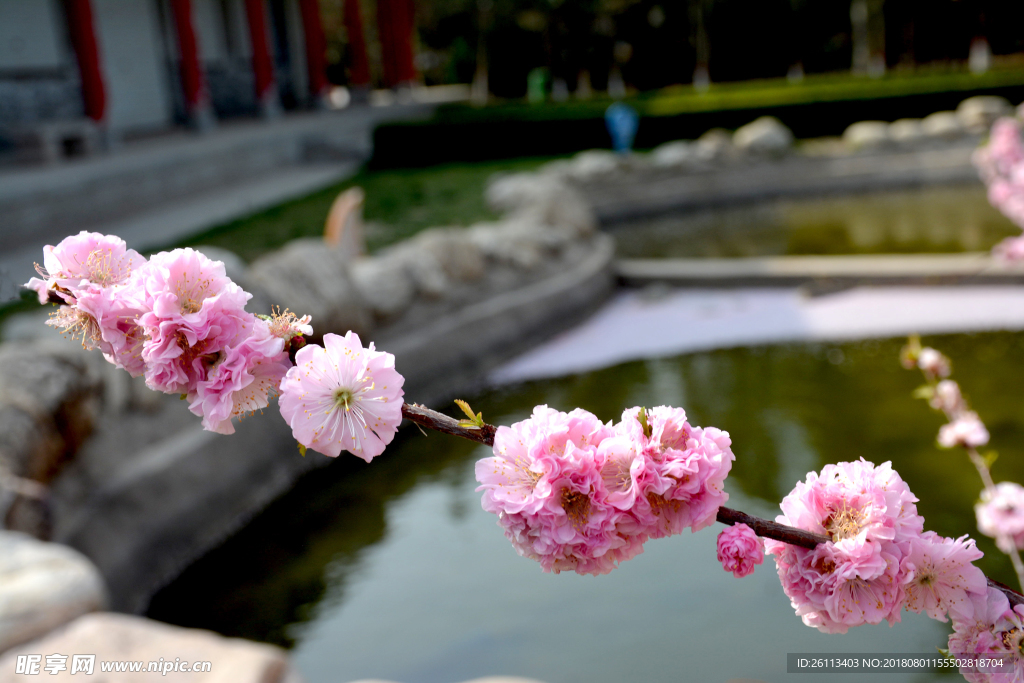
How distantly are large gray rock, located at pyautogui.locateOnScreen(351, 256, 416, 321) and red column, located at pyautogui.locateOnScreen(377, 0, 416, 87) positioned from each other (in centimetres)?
1663

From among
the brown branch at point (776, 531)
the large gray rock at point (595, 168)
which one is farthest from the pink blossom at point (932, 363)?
the large gray rock at point (595, 168)

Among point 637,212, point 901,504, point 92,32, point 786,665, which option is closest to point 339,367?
point 901,504

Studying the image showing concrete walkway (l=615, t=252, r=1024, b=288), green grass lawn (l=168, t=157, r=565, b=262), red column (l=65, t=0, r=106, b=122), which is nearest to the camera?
concrete walkway (l=615, t=252, r=1024, b=288)

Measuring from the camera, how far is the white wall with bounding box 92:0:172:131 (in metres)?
14.1

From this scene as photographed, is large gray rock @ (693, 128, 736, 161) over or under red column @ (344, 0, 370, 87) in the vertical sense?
under

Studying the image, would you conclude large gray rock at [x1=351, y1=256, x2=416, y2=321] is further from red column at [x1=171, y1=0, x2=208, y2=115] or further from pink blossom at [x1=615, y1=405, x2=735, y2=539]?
red column at [x1=171, y1=0, x2=208, y2=115]

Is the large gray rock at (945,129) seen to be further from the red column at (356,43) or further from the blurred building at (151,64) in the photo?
the red column at (356,43)

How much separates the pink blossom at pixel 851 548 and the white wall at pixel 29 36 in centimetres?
1312

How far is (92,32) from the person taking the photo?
1209 cm

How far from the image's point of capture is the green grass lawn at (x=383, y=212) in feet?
27.1

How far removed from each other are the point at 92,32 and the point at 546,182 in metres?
7.42

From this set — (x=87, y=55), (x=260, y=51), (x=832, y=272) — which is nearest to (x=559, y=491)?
(x=832, y=272)

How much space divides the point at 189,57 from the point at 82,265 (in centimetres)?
1433

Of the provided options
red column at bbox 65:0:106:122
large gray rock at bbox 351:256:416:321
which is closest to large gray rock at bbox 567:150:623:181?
large gray rock at bbox 351:256:416:321
